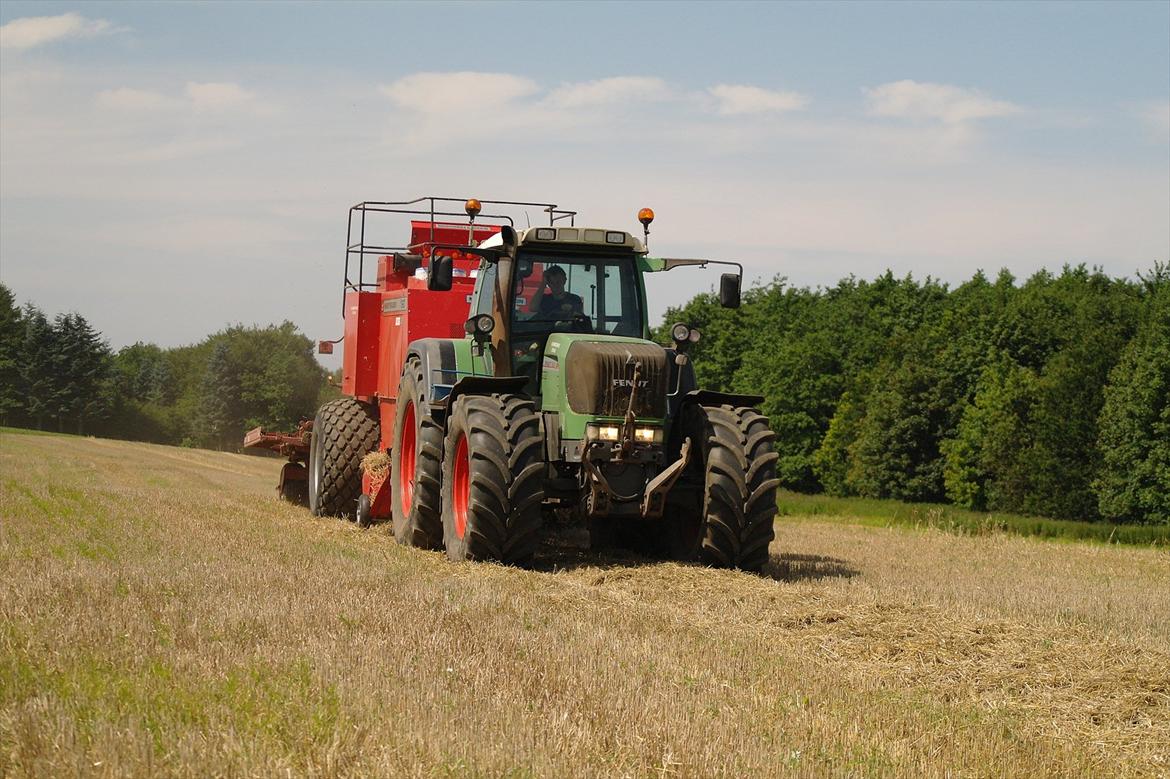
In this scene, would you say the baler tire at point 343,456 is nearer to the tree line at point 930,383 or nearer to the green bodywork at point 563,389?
the green bodywork at point 563,389

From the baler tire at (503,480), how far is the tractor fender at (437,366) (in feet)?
4.61

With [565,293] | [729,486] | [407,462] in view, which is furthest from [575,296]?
[407,462]

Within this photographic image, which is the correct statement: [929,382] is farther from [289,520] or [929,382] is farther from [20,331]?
[20,331]

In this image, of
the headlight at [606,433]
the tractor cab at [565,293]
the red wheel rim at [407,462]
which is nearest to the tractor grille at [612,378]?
the headlight at [606,433]

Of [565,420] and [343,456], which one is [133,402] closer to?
[343,456]

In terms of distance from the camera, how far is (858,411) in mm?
51844

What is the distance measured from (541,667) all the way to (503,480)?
3.98 metres

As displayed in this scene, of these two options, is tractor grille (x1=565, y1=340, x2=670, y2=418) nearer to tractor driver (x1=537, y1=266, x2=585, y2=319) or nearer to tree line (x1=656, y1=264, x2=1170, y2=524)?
tractor driver (x1=537, y1=266, x2=585, y2=319)

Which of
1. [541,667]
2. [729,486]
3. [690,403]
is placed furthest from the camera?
[690,403]

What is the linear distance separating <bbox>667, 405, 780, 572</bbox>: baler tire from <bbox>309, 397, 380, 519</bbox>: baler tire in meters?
5.60

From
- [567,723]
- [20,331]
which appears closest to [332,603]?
[567,723]

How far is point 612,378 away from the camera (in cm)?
1063

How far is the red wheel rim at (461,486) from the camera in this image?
36.8ft

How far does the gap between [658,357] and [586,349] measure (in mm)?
584
